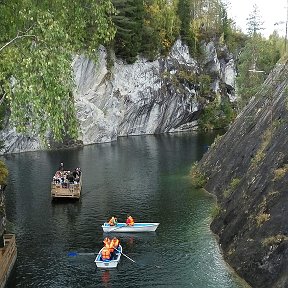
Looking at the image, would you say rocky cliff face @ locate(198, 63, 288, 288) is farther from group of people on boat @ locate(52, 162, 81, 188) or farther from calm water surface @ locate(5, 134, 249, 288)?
group of people on boat @ locate(52, 162, 81, 188)

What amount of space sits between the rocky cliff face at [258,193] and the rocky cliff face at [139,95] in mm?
40141

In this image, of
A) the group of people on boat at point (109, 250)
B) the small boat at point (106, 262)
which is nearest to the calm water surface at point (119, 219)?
the small boat at point (106, 262)

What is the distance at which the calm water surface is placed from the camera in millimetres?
27625

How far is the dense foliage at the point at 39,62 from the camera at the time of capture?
13695mm

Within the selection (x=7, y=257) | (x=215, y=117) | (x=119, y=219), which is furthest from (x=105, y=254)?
(x=215, y=117)

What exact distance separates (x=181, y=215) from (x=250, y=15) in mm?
76227

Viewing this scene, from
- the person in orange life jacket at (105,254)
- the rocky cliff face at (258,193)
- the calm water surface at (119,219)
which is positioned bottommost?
the calm water surface at (119,219)

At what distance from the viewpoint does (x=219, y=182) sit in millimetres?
46312

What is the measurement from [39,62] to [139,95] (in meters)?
87.5

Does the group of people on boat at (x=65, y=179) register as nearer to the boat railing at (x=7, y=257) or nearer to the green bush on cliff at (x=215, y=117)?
the boat railing at (x=7, y=257)

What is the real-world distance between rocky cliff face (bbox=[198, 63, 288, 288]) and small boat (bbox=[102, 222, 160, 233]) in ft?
16.0

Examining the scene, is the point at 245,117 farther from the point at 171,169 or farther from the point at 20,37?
the point at 20,37

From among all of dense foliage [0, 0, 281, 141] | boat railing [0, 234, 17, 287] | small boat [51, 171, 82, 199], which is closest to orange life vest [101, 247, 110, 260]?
boat railing [0, 234, 17, 287]

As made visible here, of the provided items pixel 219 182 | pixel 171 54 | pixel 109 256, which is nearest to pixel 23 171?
pixel 219 182
